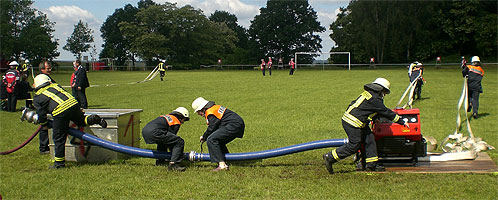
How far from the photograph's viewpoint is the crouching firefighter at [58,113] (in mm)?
8250

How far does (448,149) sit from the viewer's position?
934 cm

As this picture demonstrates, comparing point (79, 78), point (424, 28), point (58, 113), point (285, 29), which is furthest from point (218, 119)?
point (285, 29)

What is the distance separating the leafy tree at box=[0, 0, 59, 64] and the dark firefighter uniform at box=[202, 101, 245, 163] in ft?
215

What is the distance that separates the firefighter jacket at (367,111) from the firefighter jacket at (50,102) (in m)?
5.36

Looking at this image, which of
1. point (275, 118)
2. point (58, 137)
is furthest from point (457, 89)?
point (58, 137)

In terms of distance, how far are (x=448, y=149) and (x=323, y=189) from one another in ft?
13.6

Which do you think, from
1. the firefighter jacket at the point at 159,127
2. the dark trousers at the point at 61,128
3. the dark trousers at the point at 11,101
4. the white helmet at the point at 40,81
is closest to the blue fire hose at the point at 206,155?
the dark trousers at the point at 61,128

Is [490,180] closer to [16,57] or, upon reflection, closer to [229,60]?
[16,57]

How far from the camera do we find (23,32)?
2689 inches

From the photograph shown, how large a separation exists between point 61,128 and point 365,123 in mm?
5732

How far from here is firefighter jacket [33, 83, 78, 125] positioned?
8266 mm

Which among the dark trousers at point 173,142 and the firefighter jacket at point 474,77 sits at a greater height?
the firefighter jacket at point 474,77

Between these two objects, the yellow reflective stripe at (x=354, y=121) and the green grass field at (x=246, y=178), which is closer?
the green grass field at (x=246, y=178)

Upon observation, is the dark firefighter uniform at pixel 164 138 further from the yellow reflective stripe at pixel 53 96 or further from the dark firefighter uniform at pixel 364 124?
the dark firefighter uniform at pixel 364 124
